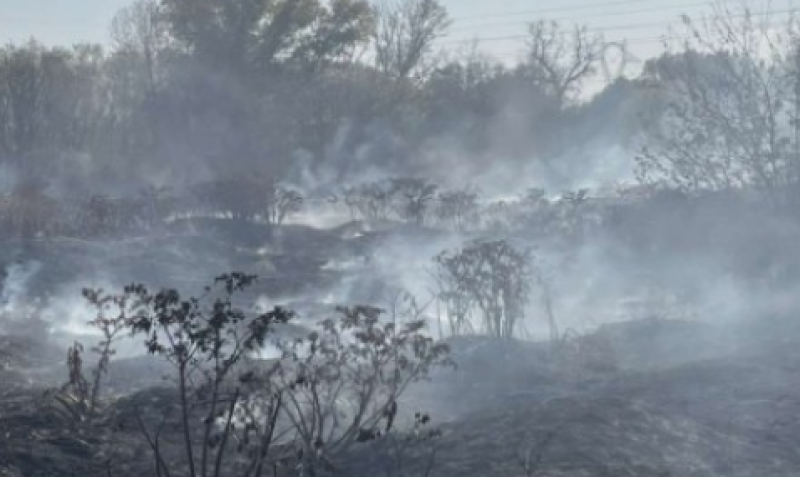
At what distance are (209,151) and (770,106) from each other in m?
21.6

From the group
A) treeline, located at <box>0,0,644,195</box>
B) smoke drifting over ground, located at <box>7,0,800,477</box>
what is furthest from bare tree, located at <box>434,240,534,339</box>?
treeline, located at <box>0,0,644,195</box>

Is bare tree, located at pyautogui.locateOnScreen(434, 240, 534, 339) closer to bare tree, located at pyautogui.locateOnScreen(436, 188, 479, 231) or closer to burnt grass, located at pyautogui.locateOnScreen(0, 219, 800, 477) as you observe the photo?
burnt grass, located at pyautogui.locateOnScreen(0, 219, 800, 477)

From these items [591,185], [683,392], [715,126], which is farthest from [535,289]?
[591,185]

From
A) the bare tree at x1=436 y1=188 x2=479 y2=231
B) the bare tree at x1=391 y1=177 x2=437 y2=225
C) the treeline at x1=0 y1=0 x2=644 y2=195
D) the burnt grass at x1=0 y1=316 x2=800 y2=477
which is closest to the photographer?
the burnt grass at x1=0 y1=316 x2=800 y2=477

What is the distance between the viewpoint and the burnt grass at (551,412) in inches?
297

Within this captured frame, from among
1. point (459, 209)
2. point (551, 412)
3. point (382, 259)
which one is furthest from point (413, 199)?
point (551, 412)

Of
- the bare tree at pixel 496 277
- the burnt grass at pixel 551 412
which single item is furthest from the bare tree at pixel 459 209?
the bare tree at pixel 496 277

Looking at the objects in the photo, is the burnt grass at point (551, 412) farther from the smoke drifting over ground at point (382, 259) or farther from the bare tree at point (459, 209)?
the bare tree at point (459, 209)

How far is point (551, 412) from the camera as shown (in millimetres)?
8703

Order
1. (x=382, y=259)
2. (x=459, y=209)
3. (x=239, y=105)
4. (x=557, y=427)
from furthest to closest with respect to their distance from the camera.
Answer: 1. (x=239, y=105)
2. (x=459, y=209)
3. (x=382, y=259)
4. (x=557, y=427)

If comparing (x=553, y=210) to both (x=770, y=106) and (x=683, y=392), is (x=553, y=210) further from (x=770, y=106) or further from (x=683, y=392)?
(x=683, y=392)

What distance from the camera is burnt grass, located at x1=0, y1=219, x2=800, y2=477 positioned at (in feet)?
24.8

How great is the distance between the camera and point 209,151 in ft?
117

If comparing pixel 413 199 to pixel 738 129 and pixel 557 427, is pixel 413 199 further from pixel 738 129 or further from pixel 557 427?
Answer: pixel 557 427
